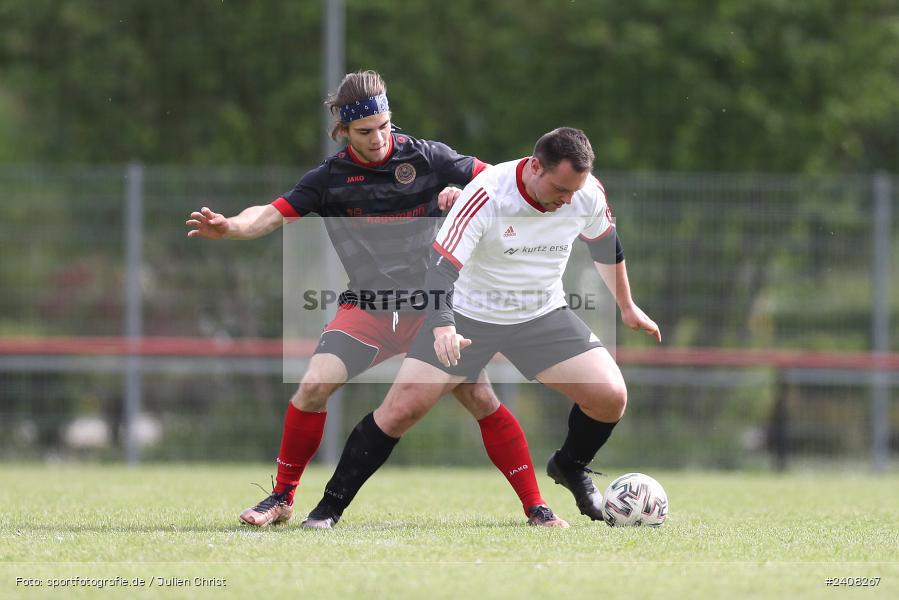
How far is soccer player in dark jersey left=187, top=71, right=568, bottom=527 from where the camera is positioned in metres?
6.25

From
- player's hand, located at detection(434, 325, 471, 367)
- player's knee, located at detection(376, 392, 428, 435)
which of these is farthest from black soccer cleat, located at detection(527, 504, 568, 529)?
player's hand, located at detection(434, 325, 471, 367)

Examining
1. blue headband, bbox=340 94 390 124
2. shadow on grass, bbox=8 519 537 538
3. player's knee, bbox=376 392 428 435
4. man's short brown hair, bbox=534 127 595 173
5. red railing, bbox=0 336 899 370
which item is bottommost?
red railing, bbox=0 336 899 370

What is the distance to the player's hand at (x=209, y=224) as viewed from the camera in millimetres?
6043

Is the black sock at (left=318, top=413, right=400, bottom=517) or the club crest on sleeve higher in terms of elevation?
the club crest on sleeve

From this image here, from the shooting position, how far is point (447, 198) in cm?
638

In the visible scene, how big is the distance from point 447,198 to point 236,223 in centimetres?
100

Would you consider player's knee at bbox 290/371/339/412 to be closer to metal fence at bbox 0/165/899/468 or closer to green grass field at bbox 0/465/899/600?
green grass field at bbox 0/465/899/600

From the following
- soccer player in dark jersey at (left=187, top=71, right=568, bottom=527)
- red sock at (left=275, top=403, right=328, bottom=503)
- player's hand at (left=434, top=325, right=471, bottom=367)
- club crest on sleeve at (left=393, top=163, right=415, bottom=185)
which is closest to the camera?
player's hand at (left=434, top=325, right=471, bottom=367)

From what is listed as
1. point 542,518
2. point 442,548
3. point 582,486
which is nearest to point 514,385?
point 582,486

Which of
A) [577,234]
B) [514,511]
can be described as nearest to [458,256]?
[577,234]

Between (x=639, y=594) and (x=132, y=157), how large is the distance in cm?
1407

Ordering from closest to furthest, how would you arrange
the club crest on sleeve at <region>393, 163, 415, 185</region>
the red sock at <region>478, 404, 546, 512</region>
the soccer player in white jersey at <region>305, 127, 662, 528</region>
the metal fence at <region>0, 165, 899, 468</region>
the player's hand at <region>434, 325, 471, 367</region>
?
the player's hand at <region>434, 325, 471, 367</region> < the soccer player in white jersey at <region>305, 127, 662, 528</region> < the club crest on sleeve at <region>393, 163, 415, 185</region> < the red sock at <region>478, 404, 546, 512</region> < the metal fence at <region>0, 165, 899, 468</region>

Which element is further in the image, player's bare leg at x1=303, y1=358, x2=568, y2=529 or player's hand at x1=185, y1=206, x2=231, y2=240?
player's bare leg at x1=303, y1=358, x2=568, y2=529

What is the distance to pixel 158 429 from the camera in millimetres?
13633
